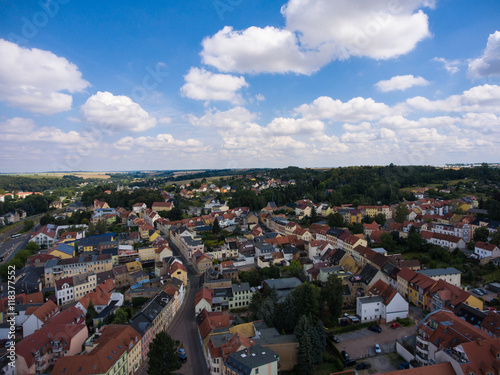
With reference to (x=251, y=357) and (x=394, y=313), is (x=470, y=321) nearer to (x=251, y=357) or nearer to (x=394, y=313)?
(x=394, y=313)

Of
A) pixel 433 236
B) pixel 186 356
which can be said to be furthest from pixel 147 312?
pixel 433 236

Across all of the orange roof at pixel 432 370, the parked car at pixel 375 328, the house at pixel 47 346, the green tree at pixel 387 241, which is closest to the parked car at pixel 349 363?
the orange roof at pixel 432 370

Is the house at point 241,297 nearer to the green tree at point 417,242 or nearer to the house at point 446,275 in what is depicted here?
the house at point 446,275

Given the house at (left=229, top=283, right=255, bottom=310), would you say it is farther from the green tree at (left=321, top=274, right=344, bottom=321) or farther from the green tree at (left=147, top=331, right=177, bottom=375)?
the green tree at (left=147, top=331, right=177, bottom=375)

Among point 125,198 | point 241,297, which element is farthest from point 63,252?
point 125,198

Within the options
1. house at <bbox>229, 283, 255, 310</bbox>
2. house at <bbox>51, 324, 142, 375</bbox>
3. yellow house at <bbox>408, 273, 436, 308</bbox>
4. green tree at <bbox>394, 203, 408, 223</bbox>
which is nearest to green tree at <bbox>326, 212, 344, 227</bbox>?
green tree at <bbox>394, 203, 408, 223</bbox>
